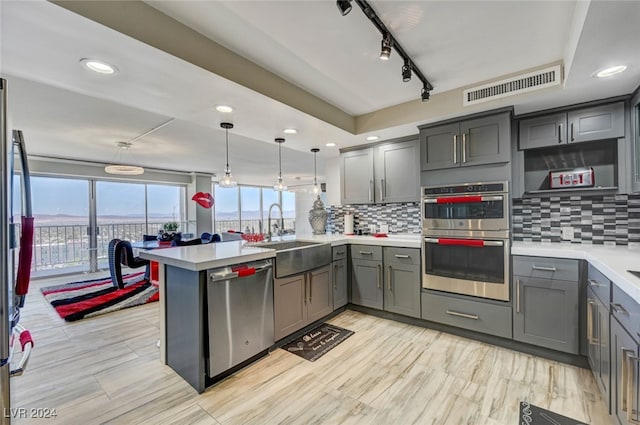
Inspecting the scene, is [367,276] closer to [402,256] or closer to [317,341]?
[402,256]

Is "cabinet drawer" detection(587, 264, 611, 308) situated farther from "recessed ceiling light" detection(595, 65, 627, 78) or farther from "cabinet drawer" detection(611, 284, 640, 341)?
"recessed ceiling light" detection(595, 65, 627, 78)

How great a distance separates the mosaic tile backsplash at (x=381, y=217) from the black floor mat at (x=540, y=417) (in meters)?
2.14

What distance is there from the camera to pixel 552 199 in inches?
110

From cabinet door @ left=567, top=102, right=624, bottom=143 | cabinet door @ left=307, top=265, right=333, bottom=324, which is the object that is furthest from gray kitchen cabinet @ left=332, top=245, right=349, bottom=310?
cabinet door @ left=567, top=102, right=624, bottom=143

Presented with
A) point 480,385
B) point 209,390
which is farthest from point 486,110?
point 209,390

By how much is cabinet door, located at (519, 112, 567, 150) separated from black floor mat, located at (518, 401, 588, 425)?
2.17 m

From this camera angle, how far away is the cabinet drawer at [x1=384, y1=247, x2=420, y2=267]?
3070 millimetres

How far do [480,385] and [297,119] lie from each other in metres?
2.71

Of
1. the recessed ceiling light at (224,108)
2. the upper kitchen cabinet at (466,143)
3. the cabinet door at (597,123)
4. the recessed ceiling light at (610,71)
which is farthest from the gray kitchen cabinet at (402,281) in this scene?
the recessed ceiling light at (224,108)

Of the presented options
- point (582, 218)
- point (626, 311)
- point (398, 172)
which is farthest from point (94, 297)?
point (582, 218)

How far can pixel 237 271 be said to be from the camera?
2182mm

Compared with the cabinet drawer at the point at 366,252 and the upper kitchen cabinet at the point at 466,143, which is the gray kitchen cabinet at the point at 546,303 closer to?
the upper kitchen cabinet at the point at 466,143

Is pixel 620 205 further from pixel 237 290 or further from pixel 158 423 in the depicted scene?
pixel 158 423

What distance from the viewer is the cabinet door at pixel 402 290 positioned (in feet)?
10.1
